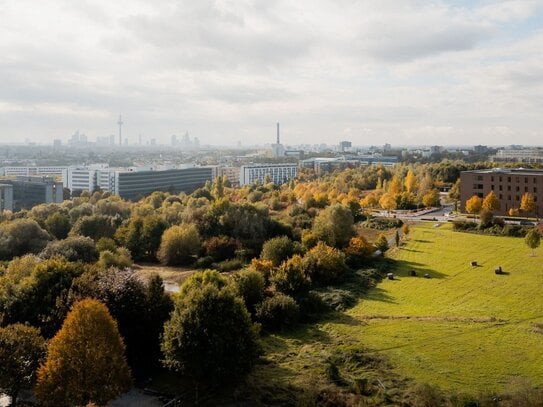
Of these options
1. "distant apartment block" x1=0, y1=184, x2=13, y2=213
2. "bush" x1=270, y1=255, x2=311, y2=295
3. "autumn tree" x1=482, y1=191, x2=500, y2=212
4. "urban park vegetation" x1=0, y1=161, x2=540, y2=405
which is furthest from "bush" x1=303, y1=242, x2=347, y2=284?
"distant apartment block" x1=0, y1=184, x2=13, y2=213

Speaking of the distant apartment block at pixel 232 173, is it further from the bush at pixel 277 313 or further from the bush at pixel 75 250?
the bush at pixel 277 313

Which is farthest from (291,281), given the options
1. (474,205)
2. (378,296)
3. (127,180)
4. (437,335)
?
(127,180)

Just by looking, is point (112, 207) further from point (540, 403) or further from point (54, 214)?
point (540, 403)

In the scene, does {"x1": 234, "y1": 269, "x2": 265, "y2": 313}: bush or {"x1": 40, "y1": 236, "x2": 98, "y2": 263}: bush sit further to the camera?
{"x1": 40, "y1": 236, "x2": 98, "y2": 263}: bush

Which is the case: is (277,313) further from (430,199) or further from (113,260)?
(430,199)

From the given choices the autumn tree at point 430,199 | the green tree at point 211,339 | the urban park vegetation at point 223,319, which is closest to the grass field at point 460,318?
the urban park vegetation at point 223,319

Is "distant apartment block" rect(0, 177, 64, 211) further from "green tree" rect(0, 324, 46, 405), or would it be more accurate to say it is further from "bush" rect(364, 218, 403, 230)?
"green tree" rect(0, 324, 46, 405)
